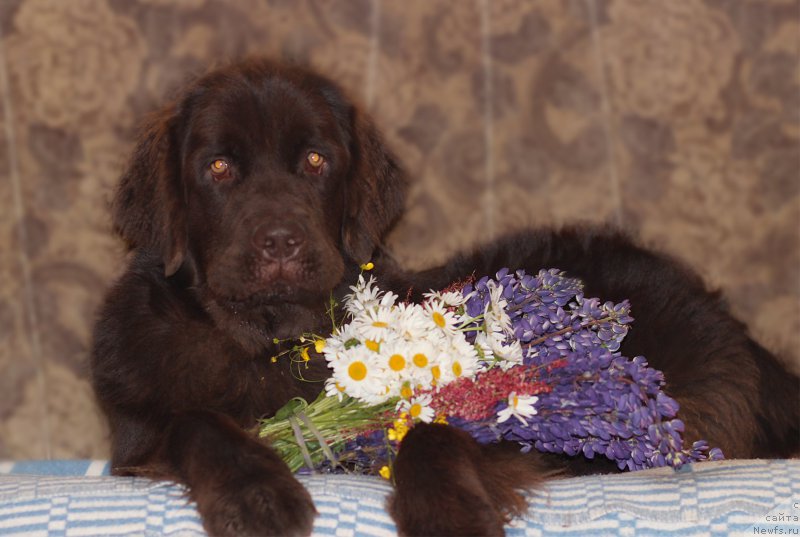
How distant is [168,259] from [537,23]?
2.73 metres

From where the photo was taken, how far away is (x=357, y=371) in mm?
2258

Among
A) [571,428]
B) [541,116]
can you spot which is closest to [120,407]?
[571,428]

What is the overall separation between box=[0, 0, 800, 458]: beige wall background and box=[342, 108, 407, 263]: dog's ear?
1.54 metres

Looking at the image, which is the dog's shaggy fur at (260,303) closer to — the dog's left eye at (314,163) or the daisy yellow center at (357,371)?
the dog's left eye at (314,163)

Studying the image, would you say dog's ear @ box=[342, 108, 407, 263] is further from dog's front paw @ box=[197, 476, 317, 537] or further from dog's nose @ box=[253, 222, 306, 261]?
dog's front paw @ box=[197, 476, 317, 537]

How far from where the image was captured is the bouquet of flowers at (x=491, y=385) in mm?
2236

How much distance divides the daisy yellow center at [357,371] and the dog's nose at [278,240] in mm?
344

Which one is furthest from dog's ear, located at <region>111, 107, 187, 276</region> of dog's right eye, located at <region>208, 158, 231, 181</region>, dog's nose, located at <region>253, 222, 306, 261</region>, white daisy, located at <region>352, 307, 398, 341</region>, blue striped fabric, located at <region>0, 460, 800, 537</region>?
blue striped fabric, located at <region>0, 460, 800, 537</region>

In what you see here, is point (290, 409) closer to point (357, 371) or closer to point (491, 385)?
point (357, 371)

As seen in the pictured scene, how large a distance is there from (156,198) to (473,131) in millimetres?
2330

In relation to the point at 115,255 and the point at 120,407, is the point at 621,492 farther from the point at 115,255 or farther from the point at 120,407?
the point at 115,255

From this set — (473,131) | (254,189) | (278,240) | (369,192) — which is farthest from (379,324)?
(473,131)

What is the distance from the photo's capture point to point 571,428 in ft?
7.45

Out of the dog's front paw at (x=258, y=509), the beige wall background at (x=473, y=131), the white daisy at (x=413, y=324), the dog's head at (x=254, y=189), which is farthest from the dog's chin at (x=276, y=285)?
the beige wall background at (x=473, y=131)
